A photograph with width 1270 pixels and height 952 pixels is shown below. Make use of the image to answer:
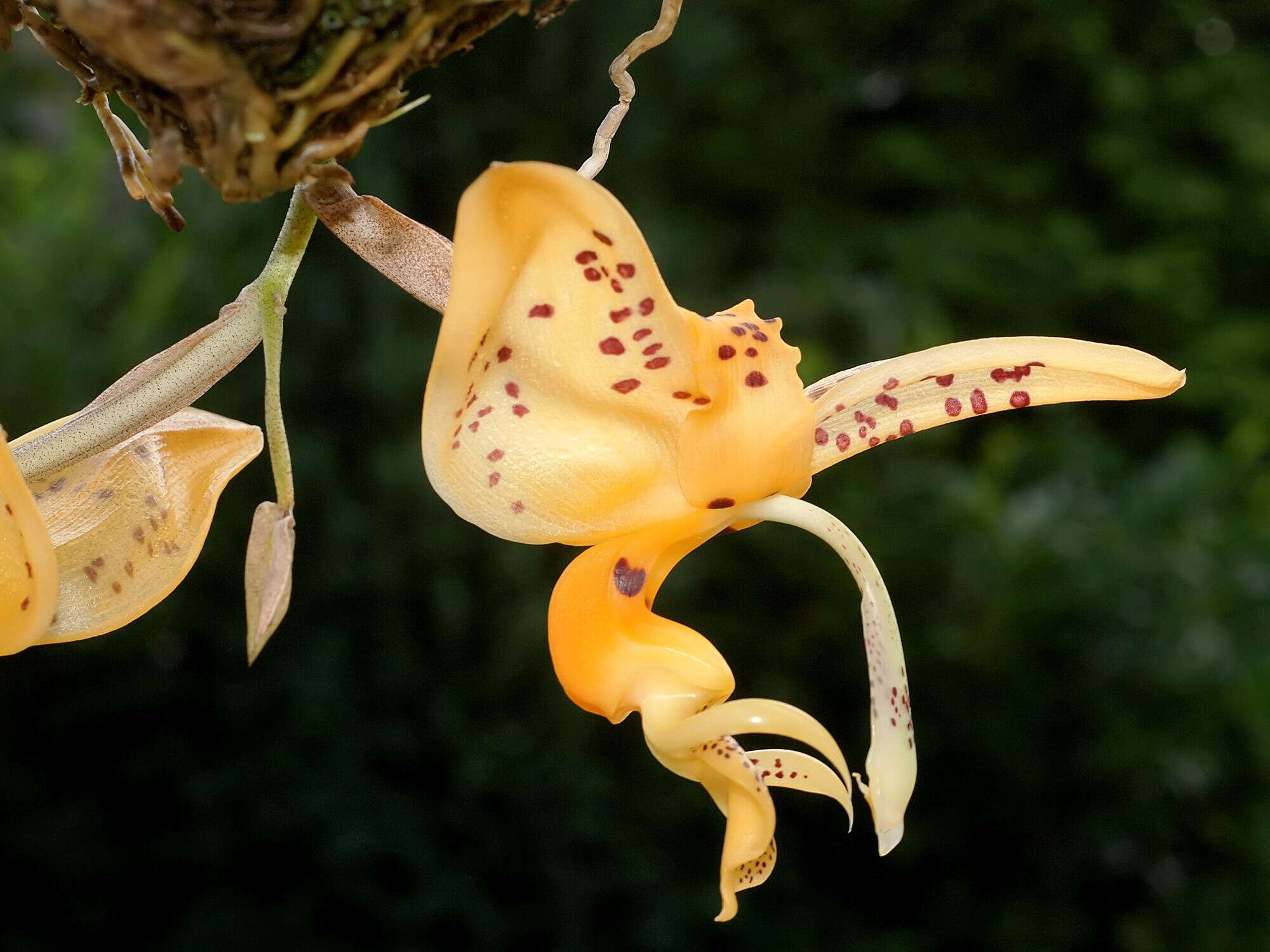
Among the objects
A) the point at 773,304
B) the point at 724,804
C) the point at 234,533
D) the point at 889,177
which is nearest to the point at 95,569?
the point at 724,804

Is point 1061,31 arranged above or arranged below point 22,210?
above

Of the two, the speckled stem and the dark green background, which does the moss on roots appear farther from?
the dark green background

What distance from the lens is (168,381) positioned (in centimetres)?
50

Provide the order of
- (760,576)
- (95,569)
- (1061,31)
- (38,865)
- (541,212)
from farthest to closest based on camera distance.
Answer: (1061,31), (760,576), (38,865), (95,569), (541,212)

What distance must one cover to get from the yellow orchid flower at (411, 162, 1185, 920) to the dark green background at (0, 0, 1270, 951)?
1.57 m

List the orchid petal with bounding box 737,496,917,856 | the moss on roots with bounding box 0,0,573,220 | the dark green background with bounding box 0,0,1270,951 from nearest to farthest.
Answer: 1. the moss on roots with bounding box 0,0,573,220
2. the orchid petal with bounding box 737,496,917,856
3. the dark green background with bounding box 0,0,1270,951

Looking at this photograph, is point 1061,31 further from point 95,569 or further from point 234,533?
point 95,569

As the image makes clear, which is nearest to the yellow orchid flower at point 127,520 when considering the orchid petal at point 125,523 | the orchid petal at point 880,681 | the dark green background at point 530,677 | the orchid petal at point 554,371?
the orchid petal at point 125,523

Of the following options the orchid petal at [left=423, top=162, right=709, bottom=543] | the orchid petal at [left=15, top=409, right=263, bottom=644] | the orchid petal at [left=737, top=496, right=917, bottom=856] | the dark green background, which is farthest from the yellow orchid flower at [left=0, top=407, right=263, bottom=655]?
→ the dark green background

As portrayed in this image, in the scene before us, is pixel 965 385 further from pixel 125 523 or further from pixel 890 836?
pixel 125 523

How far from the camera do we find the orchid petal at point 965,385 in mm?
548

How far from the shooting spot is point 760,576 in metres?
2.37

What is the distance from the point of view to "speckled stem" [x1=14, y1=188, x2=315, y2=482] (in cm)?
50

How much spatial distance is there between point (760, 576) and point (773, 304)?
515mm
